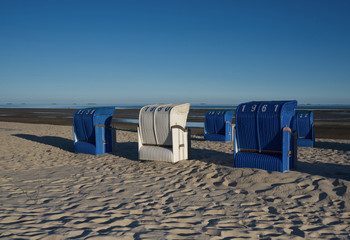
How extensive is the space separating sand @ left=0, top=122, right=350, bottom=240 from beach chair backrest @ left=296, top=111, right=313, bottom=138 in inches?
142

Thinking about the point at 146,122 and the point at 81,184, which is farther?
the point at 146,122

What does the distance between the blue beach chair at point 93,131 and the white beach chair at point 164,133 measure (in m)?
2.29

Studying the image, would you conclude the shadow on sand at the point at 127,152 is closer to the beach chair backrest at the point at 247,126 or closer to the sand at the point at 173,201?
the sand at the point at 173,201

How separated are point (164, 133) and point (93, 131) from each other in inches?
137

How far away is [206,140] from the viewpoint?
14.4m

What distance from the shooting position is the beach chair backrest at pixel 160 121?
8.08 m

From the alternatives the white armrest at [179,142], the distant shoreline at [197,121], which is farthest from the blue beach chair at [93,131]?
the distant shoreline at [197,121]

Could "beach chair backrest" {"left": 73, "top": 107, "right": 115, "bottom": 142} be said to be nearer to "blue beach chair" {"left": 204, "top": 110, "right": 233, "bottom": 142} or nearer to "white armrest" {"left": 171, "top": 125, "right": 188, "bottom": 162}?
"white armrest" {"left": 171, "top": 125, "right": 188, "bottom": 162}

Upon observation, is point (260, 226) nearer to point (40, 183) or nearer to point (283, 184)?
point (283, 184)

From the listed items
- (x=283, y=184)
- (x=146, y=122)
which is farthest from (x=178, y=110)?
(x=283, y=184)

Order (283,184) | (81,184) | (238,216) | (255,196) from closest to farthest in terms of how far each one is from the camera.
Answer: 1. (238,216)
2. (255,196)
3. (283,184)
4. (81,184)

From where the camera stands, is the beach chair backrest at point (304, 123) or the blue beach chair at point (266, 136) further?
the beach chair backrest at point (304, 123)

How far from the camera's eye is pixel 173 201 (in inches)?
202

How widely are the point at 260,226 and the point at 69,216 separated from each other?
309 cm
